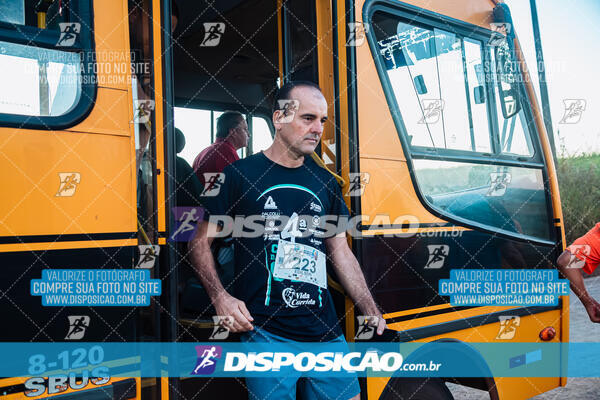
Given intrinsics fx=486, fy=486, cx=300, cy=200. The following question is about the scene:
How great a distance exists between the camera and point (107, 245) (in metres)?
1.77

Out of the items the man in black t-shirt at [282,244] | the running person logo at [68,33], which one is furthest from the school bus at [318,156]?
the man in black t-shirt at [282,244]

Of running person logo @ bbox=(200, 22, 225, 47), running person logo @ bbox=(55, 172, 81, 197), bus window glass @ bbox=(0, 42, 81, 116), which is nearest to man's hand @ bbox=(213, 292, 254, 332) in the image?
running person logo @ bbox=(55, 172, 81, 197)

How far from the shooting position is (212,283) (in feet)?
6.44

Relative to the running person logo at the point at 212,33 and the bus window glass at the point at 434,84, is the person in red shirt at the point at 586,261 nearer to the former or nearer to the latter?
the bus window glass at the point at 434,84

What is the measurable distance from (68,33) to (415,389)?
7.70 ft

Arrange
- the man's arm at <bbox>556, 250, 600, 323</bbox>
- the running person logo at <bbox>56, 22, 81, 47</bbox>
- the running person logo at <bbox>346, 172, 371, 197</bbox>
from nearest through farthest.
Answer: the running person logo at <bbox>56, 22, 81, 47</bbox> < the running person logo at <bbox>346, 172, 371, 197</bbox> < the man's arm at <bbox>556, 250, 600, 323</bbox>

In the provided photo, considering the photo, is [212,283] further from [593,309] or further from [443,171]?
[593,309]

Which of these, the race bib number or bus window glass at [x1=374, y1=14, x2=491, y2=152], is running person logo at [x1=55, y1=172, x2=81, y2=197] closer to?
the race bib number

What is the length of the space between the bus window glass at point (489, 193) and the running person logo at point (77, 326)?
176cm

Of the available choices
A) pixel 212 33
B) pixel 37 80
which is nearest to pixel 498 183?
pixel 37 80

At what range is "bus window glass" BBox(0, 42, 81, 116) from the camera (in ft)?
5.32

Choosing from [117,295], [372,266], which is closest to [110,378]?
[117,295]

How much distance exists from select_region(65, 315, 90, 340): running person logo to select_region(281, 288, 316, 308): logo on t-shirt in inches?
29.9

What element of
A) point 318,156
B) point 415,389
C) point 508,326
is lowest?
point 415,389
